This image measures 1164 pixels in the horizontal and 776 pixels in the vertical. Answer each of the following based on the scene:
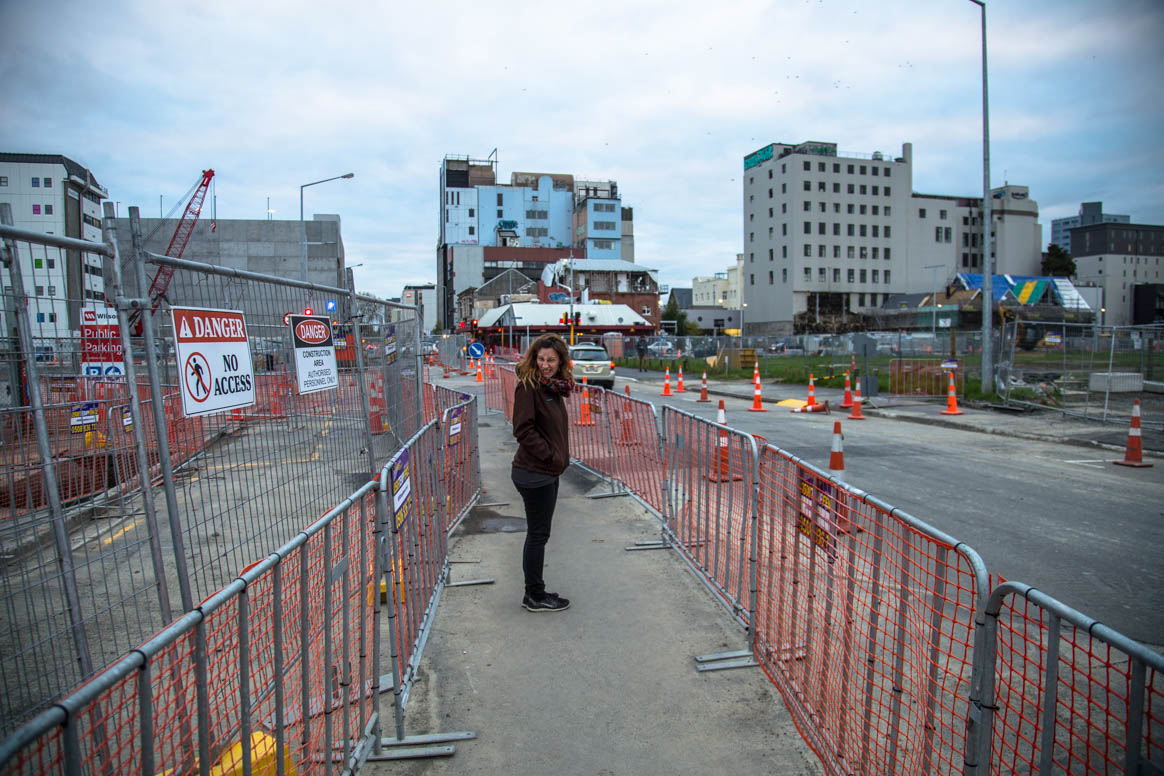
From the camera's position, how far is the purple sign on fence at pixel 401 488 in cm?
388

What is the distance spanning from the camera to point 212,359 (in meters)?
4.07

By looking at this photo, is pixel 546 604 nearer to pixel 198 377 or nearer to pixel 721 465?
pixel 198 377

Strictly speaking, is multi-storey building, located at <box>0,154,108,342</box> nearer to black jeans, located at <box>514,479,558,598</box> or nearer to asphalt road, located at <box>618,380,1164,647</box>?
black jeans, located at <box>514,479,558,598</box>

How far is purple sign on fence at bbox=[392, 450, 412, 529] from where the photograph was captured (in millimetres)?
3883

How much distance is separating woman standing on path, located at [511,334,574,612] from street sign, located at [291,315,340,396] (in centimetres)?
178

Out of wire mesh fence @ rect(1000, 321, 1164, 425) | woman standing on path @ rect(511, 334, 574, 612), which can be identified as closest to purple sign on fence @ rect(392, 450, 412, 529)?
woman standing on path @ rect(511, 334, 574, 612)

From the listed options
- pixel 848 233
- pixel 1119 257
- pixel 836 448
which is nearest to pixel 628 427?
pixel 836 448

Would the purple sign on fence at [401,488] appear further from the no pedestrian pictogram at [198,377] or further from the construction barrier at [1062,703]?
the construction barrier at [1062,703]

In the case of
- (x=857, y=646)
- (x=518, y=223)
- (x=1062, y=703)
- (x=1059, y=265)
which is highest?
(x=518, y=223)

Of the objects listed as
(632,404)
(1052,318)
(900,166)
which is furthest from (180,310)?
(900,166)

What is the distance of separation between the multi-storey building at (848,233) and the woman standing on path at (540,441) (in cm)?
8677

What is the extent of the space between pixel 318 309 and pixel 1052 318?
7791 centimetres

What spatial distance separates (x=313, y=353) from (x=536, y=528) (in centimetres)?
233

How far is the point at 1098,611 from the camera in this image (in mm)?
5168
